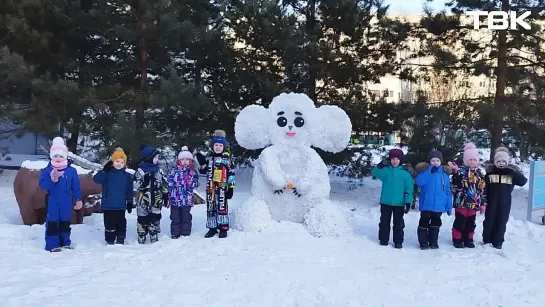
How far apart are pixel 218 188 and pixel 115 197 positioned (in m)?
1.35

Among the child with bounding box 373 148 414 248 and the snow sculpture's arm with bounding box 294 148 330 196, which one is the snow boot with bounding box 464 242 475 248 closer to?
the child with bounding box 373 148 414 248

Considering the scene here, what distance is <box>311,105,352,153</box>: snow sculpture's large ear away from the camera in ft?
23.8

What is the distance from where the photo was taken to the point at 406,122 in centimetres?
1048

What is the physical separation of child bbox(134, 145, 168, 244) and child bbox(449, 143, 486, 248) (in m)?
3.89

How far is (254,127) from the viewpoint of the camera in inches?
291

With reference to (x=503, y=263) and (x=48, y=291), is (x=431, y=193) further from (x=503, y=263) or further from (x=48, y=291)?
(x=48, y=291)

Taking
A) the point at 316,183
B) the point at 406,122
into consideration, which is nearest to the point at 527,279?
the point at 316,183

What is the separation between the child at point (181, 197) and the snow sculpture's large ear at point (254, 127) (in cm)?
113

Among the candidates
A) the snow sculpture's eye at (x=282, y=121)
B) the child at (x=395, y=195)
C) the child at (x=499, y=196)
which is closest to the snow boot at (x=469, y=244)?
the child at (x=499, y=196)

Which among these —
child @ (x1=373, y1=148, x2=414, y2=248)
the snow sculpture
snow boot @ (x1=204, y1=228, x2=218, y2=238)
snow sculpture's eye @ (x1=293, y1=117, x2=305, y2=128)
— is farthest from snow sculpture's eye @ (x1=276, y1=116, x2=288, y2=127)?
snow boot @ (x1=204, y1=228, x2=218, y2=238)

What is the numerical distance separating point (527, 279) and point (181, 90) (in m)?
7.10

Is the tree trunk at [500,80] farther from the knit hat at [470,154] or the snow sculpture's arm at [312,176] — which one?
the snow sculpture's arm at [312,176]

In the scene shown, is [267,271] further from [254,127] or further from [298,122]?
[254,127]

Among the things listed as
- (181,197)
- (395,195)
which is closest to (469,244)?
(395,195)
